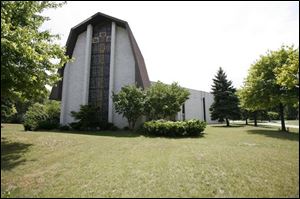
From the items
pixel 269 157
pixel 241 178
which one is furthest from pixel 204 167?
pixel 269 157

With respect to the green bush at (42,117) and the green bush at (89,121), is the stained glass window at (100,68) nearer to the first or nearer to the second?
the green bush at (89,121)

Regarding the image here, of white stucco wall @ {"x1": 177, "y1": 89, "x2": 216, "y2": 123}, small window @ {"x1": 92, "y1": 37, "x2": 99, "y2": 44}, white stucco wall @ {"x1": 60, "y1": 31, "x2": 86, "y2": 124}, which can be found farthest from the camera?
white stucco wall @ {"x1": 177, "y1": 89, "x2": 216, "y2": 123}

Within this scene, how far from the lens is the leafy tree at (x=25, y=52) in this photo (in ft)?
25.7

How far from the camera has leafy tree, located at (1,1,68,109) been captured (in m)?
7.82

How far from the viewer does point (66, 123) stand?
1131 inches

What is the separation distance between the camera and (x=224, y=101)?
3400 cm

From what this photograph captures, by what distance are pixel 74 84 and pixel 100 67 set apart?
417 centimetres

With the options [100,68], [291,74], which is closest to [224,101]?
[100,68]

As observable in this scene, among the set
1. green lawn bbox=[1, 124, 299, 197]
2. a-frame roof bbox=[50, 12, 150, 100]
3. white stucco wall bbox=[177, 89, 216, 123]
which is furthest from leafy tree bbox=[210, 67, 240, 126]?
green lawn bbox=[1, 124, 299, 197]

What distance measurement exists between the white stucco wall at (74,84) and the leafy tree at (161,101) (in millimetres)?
9355

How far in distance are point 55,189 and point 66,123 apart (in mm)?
24084

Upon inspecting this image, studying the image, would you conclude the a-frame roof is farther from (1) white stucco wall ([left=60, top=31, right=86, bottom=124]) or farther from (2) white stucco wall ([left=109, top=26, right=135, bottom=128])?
(2) white stucco wall ([left=109, top=26, right=135, bottom=128])

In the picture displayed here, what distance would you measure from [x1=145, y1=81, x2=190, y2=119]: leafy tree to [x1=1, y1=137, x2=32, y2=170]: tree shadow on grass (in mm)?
14158

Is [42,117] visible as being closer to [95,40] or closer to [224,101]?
[95,40]
